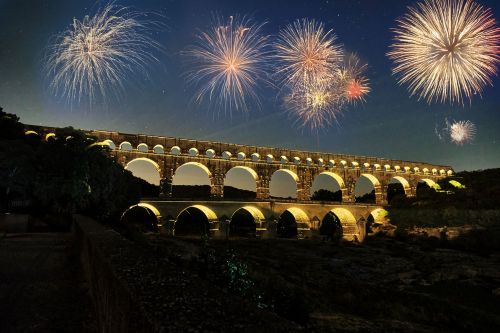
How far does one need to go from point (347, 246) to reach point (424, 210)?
645 inches

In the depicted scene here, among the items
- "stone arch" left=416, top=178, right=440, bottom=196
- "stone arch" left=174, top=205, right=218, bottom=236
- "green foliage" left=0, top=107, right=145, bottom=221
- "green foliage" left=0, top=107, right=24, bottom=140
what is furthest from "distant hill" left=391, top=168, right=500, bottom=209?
"green foliage" left=0, top=107, right=24, bottom=140

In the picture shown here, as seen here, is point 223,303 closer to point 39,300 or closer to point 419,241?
point 39,300

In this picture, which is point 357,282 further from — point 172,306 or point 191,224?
point 191,224

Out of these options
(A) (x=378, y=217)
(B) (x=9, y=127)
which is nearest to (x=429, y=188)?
(A) (x=378, y=217)

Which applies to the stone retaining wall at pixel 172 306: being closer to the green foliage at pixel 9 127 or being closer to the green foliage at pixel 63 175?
the green foliage at pixel 63 175

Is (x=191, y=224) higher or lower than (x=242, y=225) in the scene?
higher

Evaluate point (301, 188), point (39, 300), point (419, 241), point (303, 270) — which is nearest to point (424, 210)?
point (419, 241)

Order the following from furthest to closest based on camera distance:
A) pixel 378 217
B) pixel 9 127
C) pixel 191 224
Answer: pixel 191 224, pixel 378 217, pixel 9 127

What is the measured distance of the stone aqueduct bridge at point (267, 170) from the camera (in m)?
34.3

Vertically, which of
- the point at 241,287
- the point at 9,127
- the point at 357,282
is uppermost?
the point at 9,127

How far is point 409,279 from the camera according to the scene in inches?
869

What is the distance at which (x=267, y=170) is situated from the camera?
133 ft

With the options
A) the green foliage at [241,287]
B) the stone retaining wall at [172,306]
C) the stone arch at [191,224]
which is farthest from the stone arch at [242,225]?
the stone retaining wall at [172,306]

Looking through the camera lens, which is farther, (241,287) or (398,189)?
(398,189)
